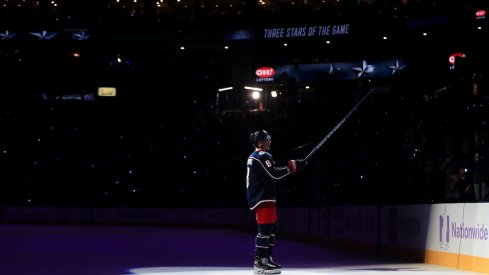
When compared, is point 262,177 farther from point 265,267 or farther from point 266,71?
point 266,71

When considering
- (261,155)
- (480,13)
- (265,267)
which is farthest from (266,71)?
(265,267)

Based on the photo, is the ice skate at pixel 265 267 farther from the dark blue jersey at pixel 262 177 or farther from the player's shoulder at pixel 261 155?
the player's shoulder at pixel 261 155

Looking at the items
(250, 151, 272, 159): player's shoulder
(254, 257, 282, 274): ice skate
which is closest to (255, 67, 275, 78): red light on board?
(250, 151, 272, 159): player's shoulder

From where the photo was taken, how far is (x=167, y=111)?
122ft

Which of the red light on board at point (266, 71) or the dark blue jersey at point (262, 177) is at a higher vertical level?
the red light on board at point (266, 71)

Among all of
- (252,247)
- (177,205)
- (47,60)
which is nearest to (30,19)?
(47,60)

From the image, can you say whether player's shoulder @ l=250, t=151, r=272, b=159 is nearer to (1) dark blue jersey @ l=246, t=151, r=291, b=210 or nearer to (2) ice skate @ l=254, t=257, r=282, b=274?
(1) dark blue jersey @ l=246, t=151, r=291, b=210

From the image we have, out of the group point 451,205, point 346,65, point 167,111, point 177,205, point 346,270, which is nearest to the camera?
point 346,270

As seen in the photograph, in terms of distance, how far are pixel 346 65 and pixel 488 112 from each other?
26548 mm

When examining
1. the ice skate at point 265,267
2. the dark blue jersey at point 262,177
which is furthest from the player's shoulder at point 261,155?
the ice skate at point 265,267

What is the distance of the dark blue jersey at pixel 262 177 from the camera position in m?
11.3

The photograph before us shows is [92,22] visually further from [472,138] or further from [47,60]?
[472,138]

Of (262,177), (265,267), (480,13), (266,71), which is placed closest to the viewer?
(265,267)

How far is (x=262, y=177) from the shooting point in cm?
1146
